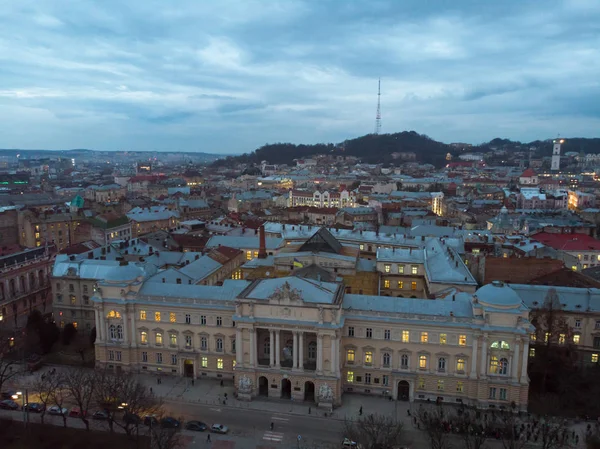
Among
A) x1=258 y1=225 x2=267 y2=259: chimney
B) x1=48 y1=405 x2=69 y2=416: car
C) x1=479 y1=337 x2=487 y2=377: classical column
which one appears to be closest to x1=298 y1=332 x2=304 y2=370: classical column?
x1=479 y1=337 x2=487 y2=377: classical column

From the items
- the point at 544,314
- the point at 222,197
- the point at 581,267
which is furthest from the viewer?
the point at 222,197

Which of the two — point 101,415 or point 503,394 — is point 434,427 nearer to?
point 503,394

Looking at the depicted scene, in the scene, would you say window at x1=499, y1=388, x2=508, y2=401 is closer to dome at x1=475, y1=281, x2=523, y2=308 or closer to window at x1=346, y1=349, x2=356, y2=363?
dome at x1=475, y1=281, x2=523, y2=308

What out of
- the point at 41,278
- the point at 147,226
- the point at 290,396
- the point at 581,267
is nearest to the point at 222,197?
the point at 147,226

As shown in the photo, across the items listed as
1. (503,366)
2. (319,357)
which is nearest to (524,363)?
(503,366)

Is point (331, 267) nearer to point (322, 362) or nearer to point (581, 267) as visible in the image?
point (322, 362)

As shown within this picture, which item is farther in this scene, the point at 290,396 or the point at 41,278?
the point at 41,278

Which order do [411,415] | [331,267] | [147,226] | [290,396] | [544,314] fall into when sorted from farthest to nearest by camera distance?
[147,226]
[331,267]
[544,314]
[290,396]
[411,415]
